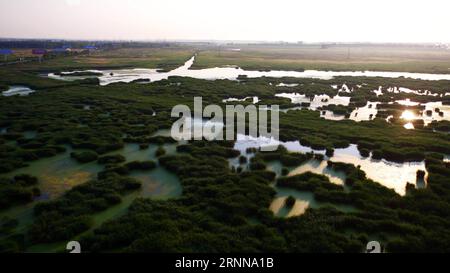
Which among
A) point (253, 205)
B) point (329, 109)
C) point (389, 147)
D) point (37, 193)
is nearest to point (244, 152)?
point (253, 205)

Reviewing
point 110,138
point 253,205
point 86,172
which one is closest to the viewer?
point 253,205

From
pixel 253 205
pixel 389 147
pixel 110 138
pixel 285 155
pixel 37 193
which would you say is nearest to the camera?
pixel 253 205

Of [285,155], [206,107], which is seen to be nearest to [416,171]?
[285,155]

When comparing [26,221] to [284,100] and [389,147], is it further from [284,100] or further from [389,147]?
[284,100]

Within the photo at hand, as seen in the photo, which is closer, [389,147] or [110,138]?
[389,147]

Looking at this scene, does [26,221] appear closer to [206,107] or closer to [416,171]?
[416,171]
